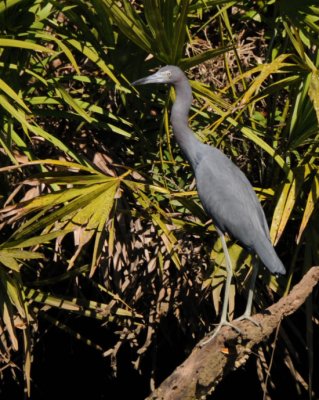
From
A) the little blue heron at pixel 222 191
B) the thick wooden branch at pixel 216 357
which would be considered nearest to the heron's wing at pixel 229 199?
the little blue heron at pixel 222 191

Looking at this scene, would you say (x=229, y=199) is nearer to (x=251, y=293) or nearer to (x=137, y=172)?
(x=251, y=293)

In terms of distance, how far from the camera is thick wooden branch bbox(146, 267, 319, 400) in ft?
11.7

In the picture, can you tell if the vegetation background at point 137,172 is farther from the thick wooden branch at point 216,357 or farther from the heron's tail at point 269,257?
the thick wooden branch at point 216,357

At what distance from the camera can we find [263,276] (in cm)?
494

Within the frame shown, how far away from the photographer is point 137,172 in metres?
4.95

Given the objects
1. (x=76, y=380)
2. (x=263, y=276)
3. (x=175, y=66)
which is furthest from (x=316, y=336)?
(x=175, y=66)

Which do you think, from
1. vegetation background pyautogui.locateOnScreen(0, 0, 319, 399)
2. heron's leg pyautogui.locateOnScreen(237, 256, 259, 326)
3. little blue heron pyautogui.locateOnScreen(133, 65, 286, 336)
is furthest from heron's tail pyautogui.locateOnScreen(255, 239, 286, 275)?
vegetation background pyautogui.locateOnScreen(0, 0, 319, 399)

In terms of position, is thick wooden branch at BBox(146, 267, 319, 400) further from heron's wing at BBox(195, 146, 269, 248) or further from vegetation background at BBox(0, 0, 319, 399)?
vegetation background at BBox(0, 0, 319, 399)

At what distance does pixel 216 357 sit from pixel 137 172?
158 centimetres

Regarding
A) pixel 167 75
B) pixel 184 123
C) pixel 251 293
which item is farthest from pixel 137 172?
pixel 251 293

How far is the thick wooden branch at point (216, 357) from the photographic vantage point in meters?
3.55

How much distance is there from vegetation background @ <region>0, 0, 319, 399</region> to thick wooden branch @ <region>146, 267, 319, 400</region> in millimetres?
735

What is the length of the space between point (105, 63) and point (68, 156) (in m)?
0.60

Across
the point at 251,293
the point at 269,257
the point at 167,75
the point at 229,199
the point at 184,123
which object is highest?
the point at 167,75
